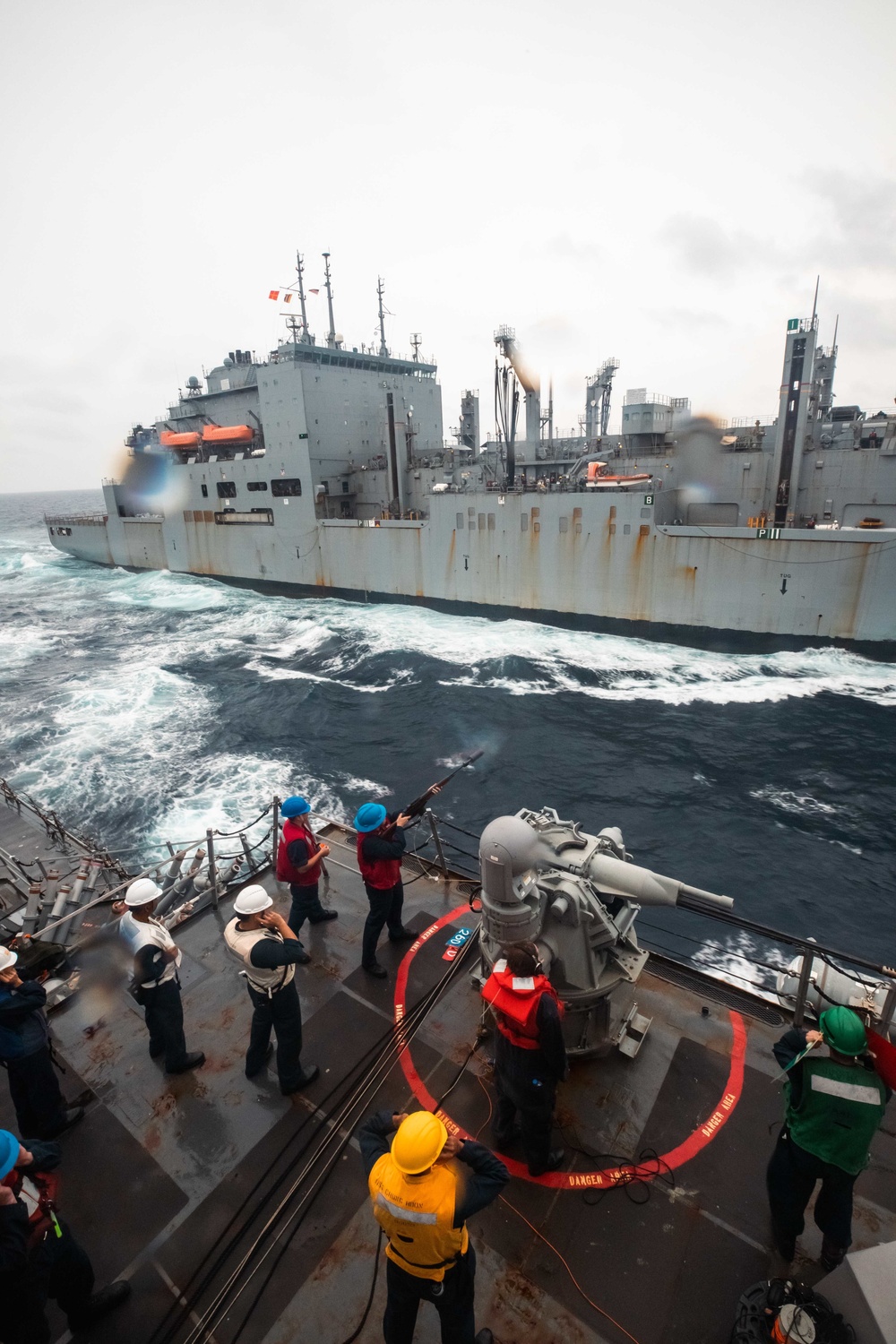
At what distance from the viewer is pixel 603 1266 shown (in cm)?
352

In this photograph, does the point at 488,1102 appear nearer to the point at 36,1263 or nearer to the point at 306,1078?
the point at 306,1078

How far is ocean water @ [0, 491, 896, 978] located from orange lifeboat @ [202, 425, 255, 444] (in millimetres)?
15156

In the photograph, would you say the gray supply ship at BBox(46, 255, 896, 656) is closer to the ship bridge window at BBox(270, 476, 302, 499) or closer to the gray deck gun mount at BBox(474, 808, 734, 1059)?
the ship bridge window at BBox(270, 476, 302, 499)

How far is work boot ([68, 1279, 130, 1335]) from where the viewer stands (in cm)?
334

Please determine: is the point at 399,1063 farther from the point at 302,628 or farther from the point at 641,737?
the point at 302,628

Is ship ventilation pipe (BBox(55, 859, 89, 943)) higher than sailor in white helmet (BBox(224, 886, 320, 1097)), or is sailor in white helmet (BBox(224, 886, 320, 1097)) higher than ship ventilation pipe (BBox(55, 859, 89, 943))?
sailor in white helmet (BBox(224, 886, 320, 1097))

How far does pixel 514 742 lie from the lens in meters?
16.4

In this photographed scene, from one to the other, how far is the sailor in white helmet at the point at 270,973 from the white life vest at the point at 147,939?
24.2 inches

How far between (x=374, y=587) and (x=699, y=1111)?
29.3m

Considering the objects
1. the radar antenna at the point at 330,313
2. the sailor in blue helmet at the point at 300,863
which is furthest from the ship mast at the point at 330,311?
the sailor in blue helmet at the point at 300,863

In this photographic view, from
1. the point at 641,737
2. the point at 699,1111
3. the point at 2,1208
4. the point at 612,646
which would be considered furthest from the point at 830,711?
the point at 2,1208

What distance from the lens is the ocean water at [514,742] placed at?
11.3m

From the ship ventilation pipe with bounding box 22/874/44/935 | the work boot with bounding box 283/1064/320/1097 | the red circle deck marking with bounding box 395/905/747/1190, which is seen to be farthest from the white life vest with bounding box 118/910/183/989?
the ship ventilation pipe with bounding box 22/874/44/935

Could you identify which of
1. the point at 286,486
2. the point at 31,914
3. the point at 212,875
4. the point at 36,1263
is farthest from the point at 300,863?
the point at 286,486
